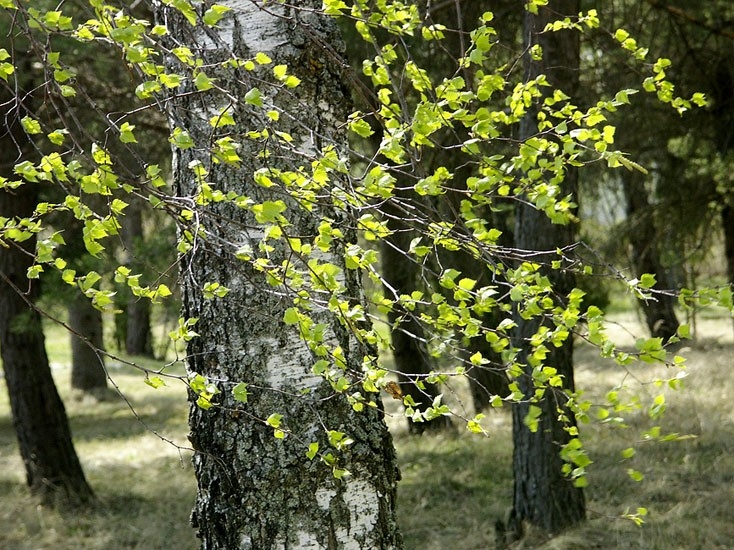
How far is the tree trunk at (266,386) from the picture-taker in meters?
2.62

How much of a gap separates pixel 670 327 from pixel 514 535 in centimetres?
878

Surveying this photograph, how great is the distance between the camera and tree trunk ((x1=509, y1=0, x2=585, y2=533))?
5825 millimetres

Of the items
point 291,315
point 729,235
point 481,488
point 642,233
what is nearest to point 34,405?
point 481,488

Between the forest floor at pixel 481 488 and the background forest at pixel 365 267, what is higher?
the background forest at pixel 365 267

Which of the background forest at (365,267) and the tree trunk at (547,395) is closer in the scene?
the background forest at (365,267)

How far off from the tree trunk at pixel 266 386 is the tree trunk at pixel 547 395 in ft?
10.7

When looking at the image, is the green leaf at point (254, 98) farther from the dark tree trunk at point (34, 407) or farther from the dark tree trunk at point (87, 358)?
the dark tree trunk at point (87, 358)

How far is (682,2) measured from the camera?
28.2 ft

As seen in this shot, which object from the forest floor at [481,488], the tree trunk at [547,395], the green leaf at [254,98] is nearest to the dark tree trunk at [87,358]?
the forest floor at [481,488]

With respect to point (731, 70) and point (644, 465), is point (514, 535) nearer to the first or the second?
point (644, 465)

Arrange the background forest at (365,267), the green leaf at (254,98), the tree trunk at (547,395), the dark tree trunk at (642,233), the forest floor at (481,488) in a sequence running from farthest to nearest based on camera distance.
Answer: the dark tree trunk at (642,233), the forest floor at (481,488), the tree trunk at (547,395), the background forest at (365,267), the green leaf at (254,98)

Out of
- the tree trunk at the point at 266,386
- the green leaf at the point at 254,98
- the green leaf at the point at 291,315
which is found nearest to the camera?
the green leaf at the point at 254,98

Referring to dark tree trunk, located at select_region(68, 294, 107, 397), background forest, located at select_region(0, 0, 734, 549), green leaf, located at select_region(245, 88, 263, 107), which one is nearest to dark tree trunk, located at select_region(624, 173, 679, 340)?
background forest, located at select_region(0, 0, 734, 549)

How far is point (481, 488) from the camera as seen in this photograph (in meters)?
7.76
